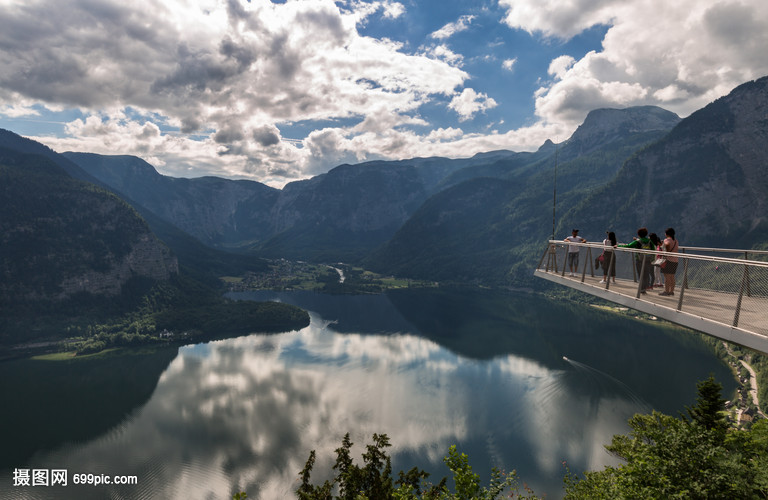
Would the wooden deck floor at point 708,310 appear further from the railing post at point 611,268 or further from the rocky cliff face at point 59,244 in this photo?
the rocky cliff face at point 59,244

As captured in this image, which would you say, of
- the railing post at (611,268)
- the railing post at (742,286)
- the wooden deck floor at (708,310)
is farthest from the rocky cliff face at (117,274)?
the railing post at (742,286)

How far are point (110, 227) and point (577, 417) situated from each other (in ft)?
722

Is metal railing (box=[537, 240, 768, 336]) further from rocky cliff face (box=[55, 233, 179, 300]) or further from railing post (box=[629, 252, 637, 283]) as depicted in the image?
rocky cliff face (box=[55, 233, 179, 300])

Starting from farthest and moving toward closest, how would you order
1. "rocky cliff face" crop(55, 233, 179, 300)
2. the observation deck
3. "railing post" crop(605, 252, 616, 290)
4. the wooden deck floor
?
"rocky cliff face" crop(55, 233, 179, 300), "railing post" crop(605, 252, 616, 290), the observation deck, the wooden deck floor

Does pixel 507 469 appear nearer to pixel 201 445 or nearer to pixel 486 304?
pixel 201 445

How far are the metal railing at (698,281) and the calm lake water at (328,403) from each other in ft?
181

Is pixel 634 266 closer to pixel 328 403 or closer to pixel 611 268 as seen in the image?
pixel 611 268

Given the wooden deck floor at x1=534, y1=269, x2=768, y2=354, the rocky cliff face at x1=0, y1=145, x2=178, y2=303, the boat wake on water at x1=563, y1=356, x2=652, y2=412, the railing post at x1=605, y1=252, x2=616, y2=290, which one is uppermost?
the railing post at x1=605, y1=252, x2=616, y2=290

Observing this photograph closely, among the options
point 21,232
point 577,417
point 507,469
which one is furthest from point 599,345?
point 21,232

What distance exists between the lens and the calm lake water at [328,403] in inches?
2621

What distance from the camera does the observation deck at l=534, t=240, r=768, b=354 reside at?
9602 millimetres

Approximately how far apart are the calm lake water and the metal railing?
55.2 meters

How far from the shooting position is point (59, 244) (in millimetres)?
175000

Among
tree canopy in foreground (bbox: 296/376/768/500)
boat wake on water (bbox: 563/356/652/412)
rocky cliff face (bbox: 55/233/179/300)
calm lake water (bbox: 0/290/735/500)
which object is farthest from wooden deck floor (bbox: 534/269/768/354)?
rocky cliff face (bbox: 55/233/179/300)
